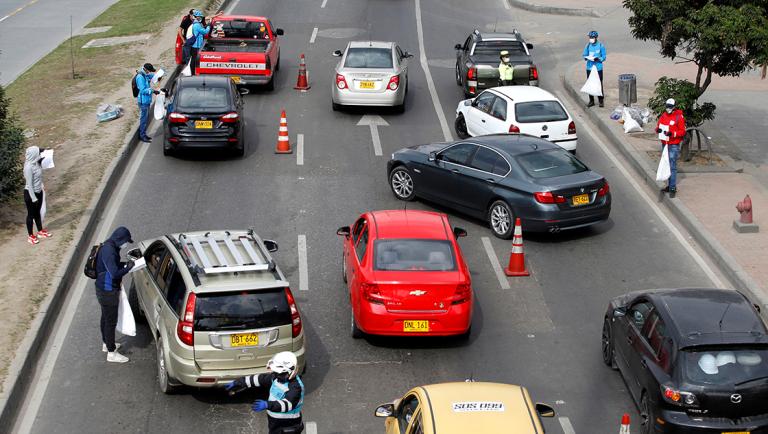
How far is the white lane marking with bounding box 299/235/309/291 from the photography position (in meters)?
16.5

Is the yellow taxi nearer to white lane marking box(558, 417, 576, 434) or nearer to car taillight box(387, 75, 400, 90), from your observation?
white lane marking box(558, 417, 576, 434)

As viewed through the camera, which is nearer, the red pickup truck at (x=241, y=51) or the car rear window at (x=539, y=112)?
the car rear window at (x=539, y=112)

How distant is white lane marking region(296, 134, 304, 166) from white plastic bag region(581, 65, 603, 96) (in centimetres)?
718

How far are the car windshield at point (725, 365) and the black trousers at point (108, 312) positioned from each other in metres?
7.03

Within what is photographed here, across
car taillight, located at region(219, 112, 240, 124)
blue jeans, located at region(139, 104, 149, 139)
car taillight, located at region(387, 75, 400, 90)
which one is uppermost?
car taillight, located at region(387, 75, 400, 90)

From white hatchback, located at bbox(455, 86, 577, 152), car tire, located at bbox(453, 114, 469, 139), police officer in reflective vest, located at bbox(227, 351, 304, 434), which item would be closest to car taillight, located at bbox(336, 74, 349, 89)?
car tire, located at bbox(453, 114, 469, 139)

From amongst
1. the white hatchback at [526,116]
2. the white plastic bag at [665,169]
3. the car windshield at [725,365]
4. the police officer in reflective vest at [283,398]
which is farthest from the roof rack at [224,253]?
the white hatchback at [526,116]

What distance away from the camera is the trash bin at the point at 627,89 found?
25.9 metres

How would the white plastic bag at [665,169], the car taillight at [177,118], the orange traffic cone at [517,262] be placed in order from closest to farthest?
the orange traffic cone at [517,262]
the white plastic bag at [665,169]
the car taillight at [177,118]

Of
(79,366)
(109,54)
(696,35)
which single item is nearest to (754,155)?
(696,35)

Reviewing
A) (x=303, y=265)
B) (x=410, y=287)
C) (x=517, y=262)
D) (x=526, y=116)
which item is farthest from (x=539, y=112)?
(x=410, y=287)

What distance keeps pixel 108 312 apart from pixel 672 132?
1105cm

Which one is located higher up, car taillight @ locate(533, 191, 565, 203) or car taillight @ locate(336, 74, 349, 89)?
car taillight @ locate(336, 74, 349, 89)

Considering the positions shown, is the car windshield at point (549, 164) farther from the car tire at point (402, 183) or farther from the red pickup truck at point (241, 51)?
the red pickup truck at point (241, 51)
